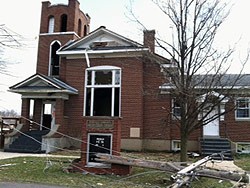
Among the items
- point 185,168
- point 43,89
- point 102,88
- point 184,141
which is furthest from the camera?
point 102,88

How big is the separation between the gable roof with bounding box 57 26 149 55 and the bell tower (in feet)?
8.54

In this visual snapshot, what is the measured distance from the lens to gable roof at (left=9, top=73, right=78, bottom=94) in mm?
20219

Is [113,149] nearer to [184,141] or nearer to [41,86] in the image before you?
[184,141]

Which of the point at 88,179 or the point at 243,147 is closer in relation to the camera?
the point at 88,179

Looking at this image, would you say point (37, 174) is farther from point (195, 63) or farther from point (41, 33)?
point (41, 33)

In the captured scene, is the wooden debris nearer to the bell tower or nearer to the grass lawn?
the grass lawn

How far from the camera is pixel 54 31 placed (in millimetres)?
25031

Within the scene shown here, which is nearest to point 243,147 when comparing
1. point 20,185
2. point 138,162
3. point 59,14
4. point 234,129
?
point 234,129

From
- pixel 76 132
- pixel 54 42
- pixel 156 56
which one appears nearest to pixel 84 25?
pixel 54 42

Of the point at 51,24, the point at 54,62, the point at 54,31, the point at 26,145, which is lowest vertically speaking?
the point at 26,145

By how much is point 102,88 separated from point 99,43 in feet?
11.1

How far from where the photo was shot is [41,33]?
991 inches

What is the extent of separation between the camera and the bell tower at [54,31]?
80.1 feet

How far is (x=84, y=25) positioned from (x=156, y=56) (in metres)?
15.6
